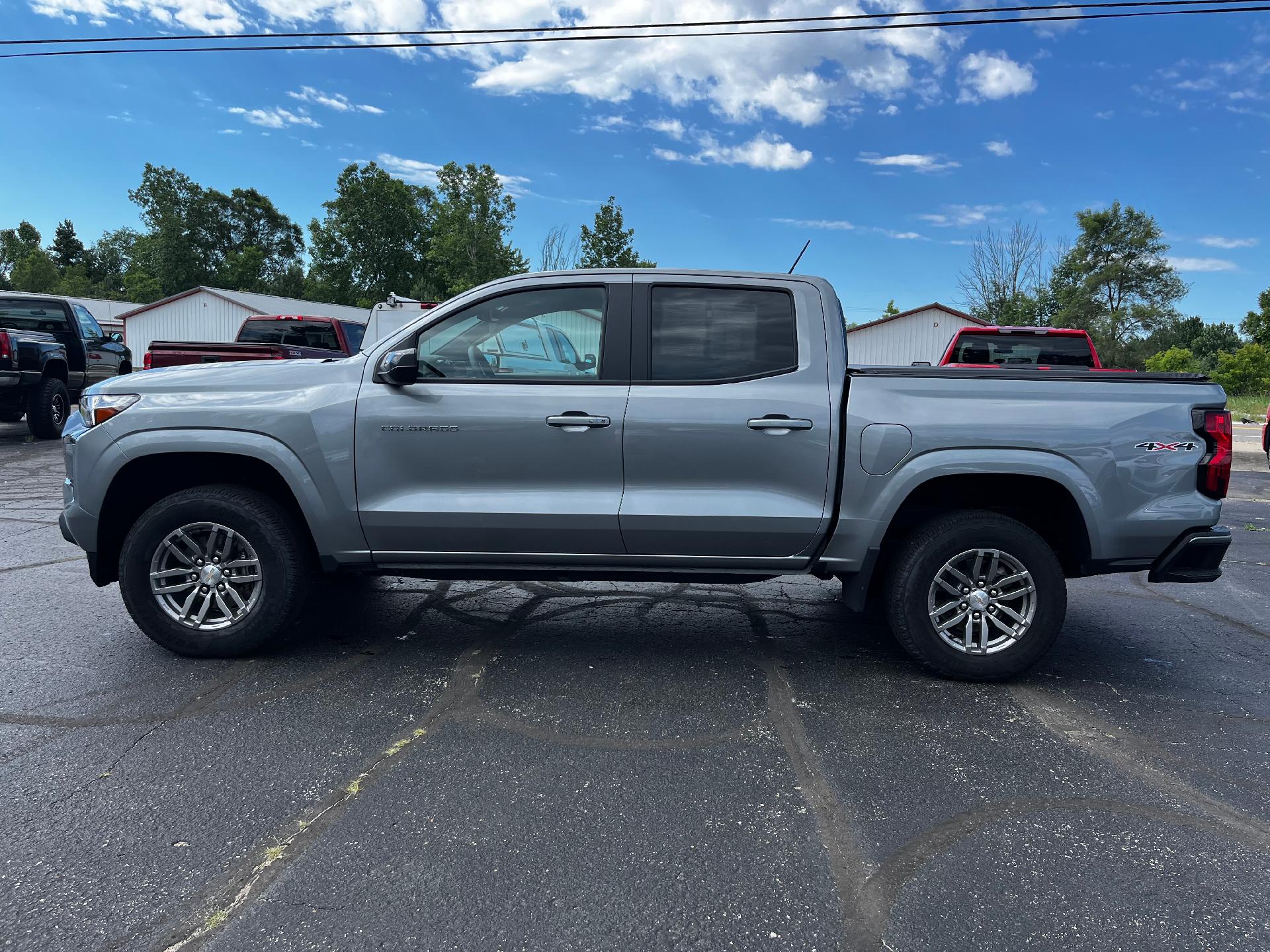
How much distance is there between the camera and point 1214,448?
12.3 feet

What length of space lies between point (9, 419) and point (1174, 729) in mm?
15875

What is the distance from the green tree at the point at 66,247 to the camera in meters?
116

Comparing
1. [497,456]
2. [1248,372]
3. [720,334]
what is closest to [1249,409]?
[1248,372]

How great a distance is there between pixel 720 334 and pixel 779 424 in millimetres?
569

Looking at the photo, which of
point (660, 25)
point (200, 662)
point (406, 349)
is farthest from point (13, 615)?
point (660, 25)

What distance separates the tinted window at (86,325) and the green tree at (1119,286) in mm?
69158

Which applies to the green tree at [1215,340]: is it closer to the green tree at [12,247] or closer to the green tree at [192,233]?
the green tree at [192,233]

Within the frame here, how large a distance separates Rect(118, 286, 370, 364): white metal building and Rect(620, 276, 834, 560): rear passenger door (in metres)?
38.7

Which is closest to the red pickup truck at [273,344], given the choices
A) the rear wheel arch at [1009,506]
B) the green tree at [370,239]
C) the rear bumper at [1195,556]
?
the rear wheel arch at [1009,506]

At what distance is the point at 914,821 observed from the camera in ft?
8.96

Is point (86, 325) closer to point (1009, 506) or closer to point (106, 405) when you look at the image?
point (106, 405)

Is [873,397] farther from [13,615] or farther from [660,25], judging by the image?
[660,25]

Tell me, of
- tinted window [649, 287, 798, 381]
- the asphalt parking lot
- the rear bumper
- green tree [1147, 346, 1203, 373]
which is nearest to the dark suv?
the asphalt parking lot

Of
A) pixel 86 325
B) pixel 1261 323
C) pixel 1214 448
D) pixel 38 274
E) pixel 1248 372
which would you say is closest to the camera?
pixel 1214 448
